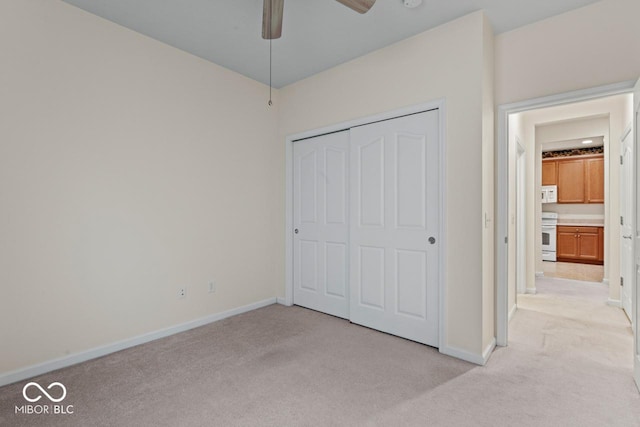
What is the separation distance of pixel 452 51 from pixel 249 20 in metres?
1.68

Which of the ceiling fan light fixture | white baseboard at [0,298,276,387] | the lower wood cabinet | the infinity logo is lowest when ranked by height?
the infinity logo

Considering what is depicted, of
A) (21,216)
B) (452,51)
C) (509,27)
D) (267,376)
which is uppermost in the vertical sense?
(509,27)

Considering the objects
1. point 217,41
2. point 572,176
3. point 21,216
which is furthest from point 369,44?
point 572,176

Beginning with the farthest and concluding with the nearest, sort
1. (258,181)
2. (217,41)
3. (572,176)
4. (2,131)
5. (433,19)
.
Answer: (572,176) < (258,181) < (217,41) < (433,19) < (2,131)

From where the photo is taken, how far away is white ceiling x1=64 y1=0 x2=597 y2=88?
Result: 2.38m

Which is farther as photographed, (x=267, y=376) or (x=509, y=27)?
(x=509, y=27)

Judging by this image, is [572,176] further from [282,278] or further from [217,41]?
[217,41]

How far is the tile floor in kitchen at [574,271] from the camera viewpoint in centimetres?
554

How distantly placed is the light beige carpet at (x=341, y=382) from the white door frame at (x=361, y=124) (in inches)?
21.2

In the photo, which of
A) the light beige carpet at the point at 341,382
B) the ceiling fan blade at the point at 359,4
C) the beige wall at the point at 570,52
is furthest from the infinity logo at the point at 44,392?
the beige wall at the point at 570,52

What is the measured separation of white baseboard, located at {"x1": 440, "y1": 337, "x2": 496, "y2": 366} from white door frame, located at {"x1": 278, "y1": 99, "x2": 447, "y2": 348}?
0.06 m

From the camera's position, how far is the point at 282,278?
13.2 feet

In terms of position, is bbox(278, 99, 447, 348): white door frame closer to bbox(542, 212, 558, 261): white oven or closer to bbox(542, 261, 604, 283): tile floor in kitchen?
bbox(542, 261, 604, 283): tile floor in kitchen

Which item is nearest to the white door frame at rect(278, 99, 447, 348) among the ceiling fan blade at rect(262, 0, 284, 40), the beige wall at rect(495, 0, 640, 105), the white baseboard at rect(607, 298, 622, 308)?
the beige wall at rect(495, 0, 640, 105)
